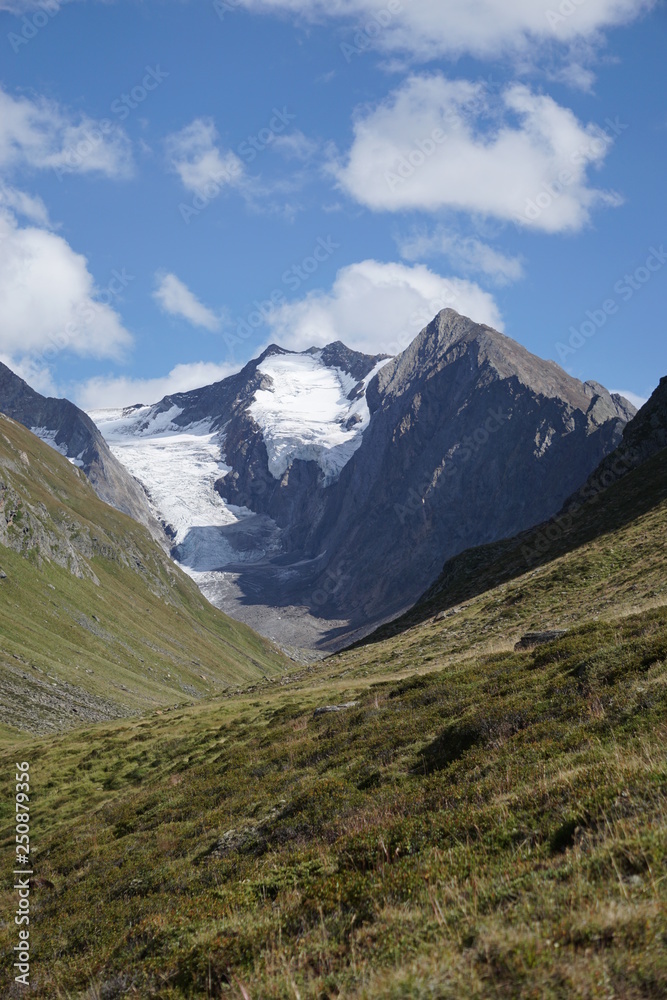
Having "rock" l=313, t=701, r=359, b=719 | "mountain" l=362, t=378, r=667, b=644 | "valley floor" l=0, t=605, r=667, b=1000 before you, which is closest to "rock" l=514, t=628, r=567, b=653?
"valley floor" l=0, t=605, r=667, b=1000

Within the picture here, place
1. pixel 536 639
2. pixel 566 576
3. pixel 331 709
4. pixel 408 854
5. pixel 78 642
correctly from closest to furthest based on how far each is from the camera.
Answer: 1. pixel 408 854
2. pixel 536 639
3. pixel 331 709
4. pixel 566 576
5. pixel 78 642

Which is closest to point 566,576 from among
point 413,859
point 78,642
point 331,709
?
point 331,709

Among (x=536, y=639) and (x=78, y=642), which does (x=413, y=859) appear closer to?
(x=536, y=639)

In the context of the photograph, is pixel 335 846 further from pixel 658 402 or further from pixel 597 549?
pixel 658 402

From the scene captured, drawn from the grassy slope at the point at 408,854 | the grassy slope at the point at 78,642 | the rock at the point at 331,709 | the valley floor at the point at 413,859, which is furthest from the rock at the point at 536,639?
the grassy slope at the point at 78,642

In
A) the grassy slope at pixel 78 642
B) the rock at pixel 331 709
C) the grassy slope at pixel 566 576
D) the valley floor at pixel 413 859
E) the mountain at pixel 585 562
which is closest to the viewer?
the valley floor at pixel 413 859

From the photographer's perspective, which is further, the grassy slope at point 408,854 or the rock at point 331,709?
the rock at point 331,709

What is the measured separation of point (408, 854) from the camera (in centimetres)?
1053

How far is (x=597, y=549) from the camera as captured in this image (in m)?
61.7

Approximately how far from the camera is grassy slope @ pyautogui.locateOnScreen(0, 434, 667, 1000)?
6.53m

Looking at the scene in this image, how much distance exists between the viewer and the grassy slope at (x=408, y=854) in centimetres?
653

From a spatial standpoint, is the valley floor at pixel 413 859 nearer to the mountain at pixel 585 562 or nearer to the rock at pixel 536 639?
the rock at pixel 536 639

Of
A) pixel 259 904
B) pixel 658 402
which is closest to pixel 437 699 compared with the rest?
pixel 259 904

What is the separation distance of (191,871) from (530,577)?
5855 centimetres
